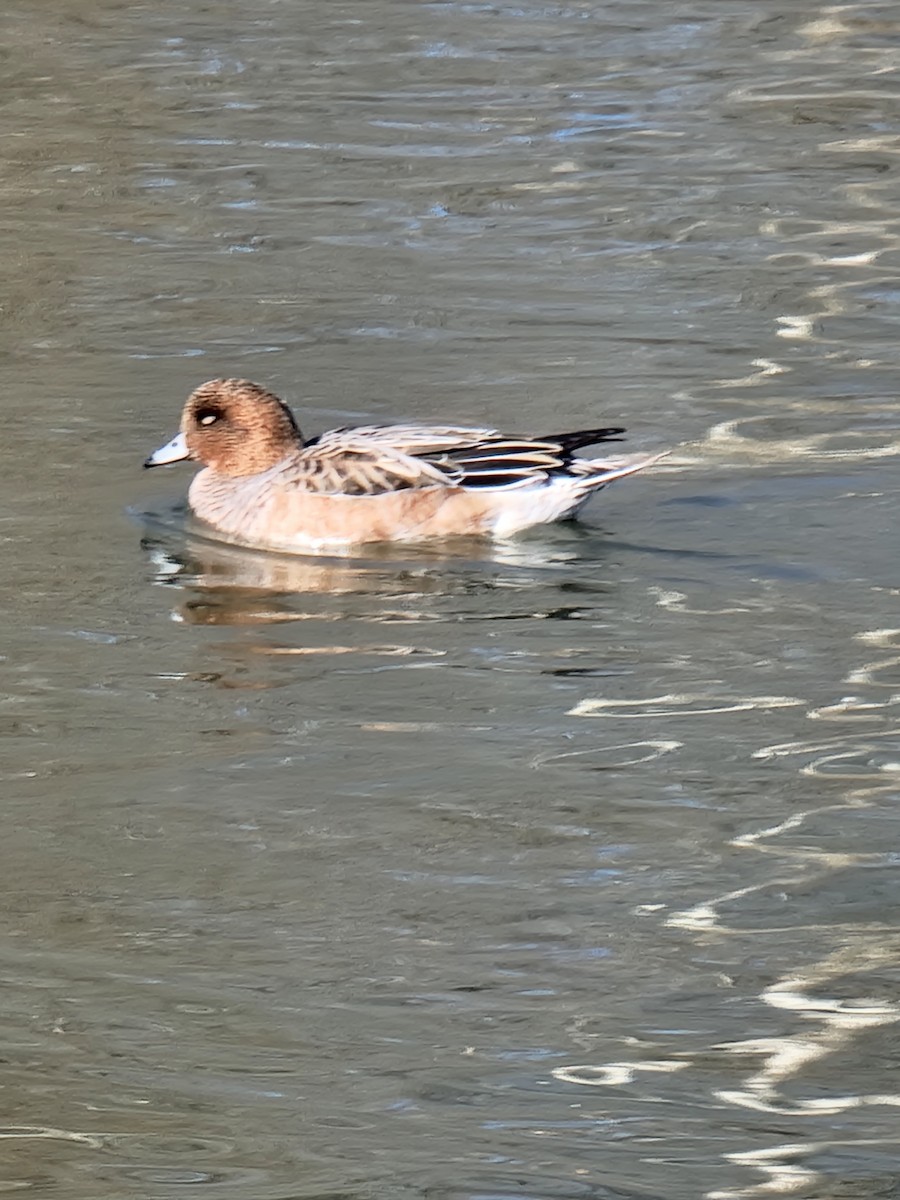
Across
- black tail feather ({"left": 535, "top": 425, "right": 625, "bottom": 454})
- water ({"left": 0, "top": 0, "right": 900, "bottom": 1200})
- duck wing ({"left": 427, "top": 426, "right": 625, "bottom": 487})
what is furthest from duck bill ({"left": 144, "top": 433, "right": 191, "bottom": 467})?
black tail feather ({"left": 535, "top": 425, "right": 625, "bottom": 454})

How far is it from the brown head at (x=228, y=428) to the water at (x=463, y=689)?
0.88 feet

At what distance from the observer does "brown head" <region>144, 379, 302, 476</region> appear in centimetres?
998

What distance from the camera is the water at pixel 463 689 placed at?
5.16 meters

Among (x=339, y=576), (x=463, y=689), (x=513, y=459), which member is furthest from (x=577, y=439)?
(x=463, y=689)

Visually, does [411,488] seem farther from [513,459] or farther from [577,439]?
[577,439]

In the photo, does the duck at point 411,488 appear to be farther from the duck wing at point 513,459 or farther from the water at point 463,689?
the water at point 463,689

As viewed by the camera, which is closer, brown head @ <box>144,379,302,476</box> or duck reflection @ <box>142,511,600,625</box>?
duck reflection @ <box>142,511,600,625</box>

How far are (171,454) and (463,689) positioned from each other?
105 inches

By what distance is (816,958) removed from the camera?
577 cm

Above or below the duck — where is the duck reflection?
below

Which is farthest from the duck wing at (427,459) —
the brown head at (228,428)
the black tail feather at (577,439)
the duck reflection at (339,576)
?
the brown head at (228,428)

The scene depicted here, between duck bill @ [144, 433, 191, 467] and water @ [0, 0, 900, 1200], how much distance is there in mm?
194

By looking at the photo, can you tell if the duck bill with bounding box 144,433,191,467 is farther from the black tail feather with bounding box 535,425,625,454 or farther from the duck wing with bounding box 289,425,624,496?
the black tail feather with bounding box 535,425,625,454

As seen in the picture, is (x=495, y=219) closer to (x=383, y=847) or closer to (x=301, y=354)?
(x=301, y=354)
